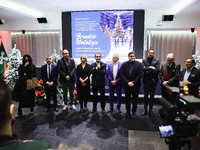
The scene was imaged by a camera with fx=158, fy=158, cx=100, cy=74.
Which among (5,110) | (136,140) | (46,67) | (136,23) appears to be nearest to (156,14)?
(136,23)

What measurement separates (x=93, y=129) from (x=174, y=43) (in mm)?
5606

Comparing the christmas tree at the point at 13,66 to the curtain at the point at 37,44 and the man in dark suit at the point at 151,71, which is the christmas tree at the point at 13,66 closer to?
the curtain at the point at 37,44

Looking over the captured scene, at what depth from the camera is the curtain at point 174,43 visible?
6.81 metres

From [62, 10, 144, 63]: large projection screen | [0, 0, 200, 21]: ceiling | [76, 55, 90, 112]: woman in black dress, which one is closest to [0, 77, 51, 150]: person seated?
[76, 55, 90, 112]: woman in black dress

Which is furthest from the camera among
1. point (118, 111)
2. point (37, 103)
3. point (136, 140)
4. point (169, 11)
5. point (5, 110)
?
point (169, 11)

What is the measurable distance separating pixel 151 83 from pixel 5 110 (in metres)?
3.50

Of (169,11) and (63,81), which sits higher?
(169,11)

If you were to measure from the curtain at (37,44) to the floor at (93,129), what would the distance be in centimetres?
396

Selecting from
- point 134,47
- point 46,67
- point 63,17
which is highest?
point 63,17

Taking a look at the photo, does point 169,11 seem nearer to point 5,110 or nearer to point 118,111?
point 118,111

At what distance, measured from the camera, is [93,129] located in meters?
3.21

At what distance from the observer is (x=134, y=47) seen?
6199 mm

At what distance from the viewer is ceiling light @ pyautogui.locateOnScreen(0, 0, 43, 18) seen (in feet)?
16.4

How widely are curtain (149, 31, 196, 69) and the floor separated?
3664 mm
